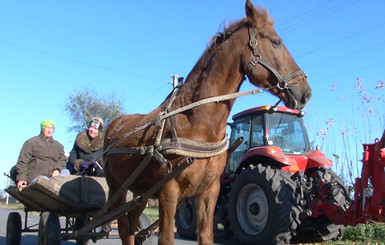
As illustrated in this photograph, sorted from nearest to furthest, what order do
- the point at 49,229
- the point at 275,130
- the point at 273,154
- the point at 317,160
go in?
the point at 49,229 → the point at 273,154 → the point at 317,160 → the point at 275,130

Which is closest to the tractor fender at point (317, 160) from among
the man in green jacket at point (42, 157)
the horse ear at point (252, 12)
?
the man in green jacket at point (42, 157)

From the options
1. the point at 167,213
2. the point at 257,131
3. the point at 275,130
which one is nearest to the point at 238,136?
the point at 257,131

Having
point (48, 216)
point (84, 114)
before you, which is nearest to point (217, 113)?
point (48, 216)

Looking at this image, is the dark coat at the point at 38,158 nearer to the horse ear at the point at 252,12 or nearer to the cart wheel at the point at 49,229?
the cart wheel at the point at 49,229

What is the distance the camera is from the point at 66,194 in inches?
244

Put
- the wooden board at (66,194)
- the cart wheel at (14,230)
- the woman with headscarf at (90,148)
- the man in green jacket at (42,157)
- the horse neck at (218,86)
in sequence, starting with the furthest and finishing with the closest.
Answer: the woman with headscarf at (90,148)
the cart wheel at (14,230)
the man in green jacket at (42,157)
the wooden board at (66,194)
the horse neck at (218,86)

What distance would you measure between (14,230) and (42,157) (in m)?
1.20

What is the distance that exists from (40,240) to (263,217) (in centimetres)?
427

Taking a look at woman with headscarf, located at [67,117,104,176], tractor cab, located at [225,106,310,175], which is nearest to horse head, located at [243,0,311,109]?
woman with headscarf, located at [67,117,104,176]

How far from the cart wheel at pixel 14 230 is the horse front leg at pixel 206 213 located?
378cm

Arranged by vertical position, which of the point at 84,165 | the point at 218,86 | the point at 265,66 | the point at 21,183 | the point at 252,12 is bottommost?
the point at 21,183

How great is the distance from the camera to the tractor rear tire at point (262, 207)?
7.98 meters

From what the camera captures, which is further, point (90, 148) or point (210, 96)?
point (90, 148)

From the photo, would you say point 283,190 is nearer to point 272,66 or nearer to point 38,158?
point 38,158
